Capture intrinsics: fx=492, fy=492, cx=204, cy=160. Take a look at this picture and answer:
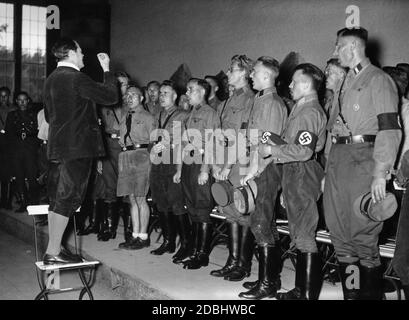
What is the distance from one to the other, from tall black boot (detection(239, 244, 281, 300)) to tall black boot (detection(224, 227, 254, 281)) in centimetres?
Result: 46

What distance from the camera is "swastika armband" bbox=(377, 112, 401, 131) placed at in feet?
9.84

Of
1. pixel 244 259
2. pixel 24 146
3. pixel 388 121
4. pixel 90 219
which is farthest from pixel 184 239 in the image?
pixel 24 146

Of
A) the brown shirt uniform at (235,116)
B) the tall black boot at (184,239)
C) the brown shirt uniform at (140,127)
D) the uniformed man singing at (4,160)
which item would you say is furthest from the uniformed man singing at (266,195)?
the uniformed man singing at (4,160)

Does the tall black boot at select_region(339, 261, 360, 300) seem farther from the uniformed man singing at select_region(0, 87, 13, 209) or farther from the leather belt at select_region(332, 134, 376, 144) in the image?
the uniformed man singing at select_region(0, 87, 13, 209)

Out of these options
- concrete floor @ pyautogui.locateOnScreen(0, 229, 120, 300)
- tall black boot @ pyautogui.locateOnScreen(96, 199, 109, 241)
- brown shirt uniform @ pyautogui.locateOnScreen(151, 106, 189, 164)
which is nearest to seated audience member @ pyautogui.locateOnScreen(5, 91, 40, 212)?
concrete floor @ pyautogui.locateOnScreen(0, 229, 120, 300)

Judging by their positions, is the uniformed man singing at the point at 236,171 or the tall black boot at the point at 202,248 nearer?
the uniformed man singing at the point at 236,171

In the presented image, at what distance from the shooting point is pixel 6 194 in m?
8.52

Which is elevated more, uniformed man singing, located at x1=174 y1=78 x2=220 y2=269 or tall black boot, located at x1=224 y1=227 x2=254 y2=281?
uniformed man singing, located at x1=174 y1=78 x2=220 y2=269

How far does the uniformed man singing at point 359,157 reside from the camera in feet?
9.87

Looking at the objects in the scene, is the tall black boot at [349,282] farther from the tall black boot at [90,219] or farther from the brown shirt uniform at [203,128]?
the tall black boot at [90,219]

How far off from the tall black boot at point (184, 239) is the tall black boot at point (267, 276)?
125cm

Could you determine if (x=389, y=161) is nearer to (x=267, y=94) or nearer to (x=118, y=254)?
(x=267, y=94)

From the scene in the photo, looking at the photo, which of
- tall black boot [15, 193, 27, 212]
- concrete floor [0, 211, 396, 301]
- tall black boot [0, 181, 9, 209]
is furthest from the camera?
tall black boot [0, 181, 9, 209]
